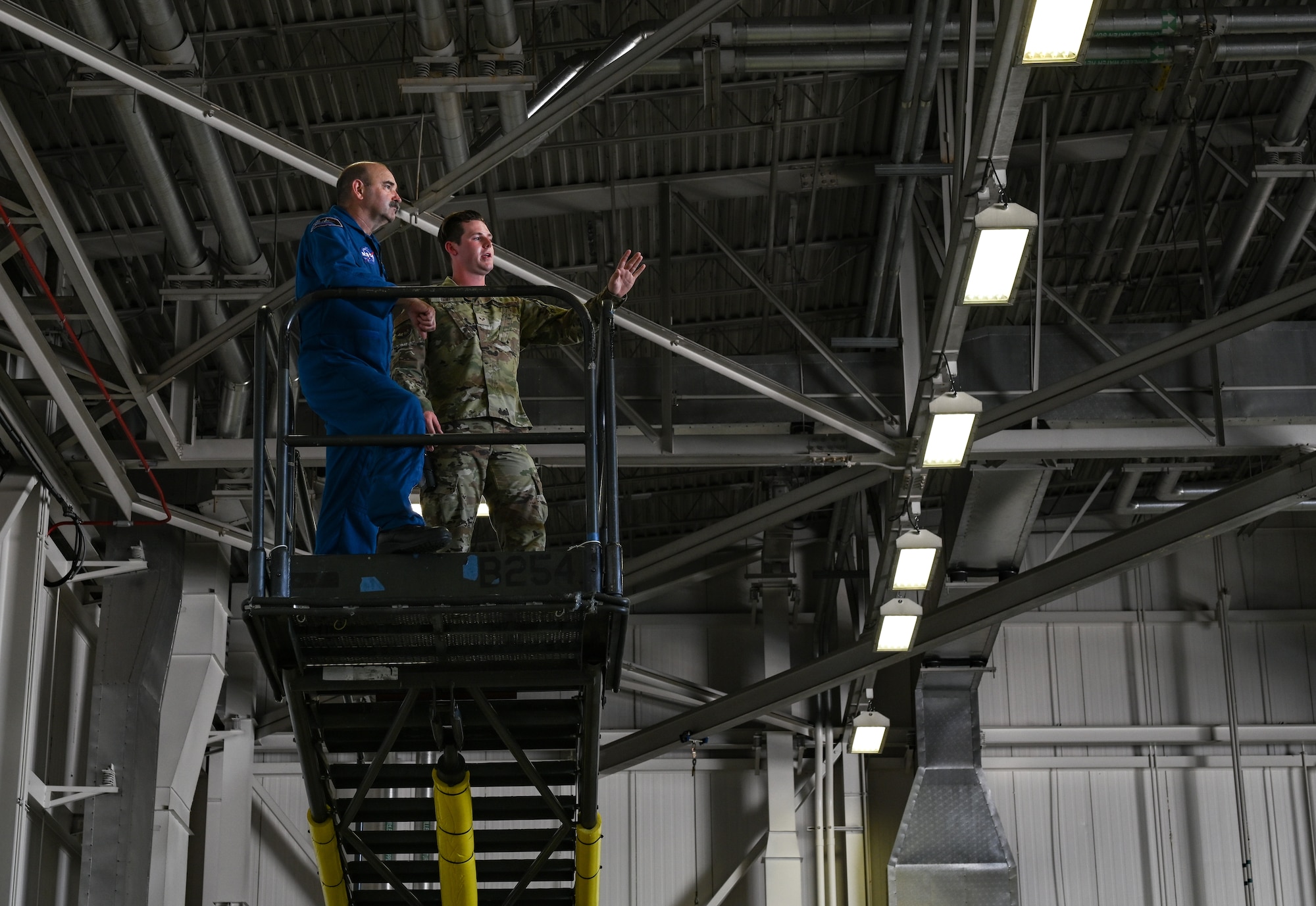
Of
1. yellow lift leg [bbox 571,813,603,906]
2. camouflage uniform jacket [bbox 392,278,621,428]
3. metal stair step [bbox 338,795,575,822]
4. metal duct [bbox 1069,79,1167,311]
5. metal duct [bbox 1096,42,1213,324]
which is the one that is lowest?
yellow lift leg [bbox 571,813,603,906]

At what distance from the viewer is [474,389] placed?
8938mm

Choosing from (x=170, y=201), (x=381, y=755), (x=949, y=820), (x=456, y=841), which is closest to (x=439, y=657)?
(x=381, y=755)

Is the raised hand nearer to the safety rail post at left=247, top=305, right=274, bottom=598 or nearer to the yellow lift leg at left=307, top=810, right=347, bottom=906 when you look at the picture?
the safety rail post at left=247, top=305, right=274, bottom=598

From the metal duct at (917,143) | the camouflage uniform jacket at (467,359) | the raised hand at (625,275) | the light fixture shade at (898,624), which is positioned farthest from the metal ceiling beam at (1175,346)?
the camouflage uniform jacket at (467,359)

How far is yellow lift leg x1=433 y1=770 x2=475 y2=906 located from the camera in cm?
894

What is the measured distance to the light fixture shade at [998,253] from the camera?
476 inches

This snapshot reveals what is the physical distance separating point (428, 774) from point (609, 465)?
2631 mm

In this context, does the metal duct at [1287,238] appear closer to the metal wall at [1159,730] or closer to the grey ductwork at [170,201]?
the metal wall at [1159,730]

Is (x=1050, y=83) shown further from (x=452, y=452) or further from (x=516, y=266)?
(x=452, y=452)

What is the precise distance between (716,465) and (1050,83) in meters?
5.41

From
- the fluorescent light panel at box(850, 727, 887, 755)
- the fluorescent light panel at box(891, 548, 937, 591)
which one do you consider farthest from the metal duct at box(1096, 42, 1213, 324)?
the fluorescent light panel at box(850, 727, 887, 755)

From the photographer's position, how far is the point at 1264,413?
60.5 feet

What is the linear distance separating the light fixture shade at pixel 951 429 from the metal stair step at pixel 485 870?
613 centimetres

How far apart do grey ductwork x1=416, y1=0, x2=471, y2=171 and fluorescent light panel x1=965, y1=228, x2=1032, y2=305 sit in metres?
4.46
